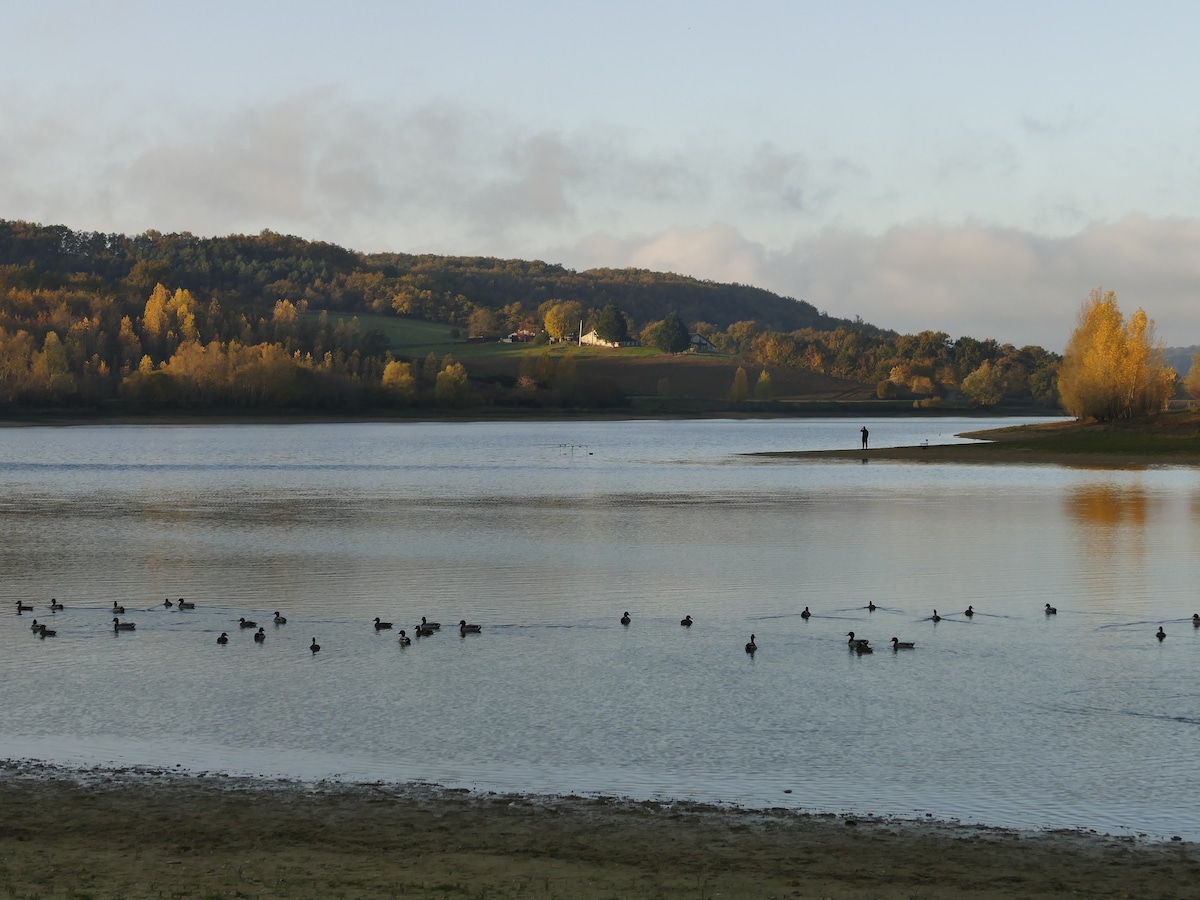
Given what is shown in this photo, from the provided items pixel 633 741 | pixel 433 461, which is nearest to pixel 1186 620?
pixel 633 741

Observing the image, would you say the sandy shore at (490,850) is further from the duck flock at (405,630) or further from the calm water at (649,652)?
the duck flock at (405,630)

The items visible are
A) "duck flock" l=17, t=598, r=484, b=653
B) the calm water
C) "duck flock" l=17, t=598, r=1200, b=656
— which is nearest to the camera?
the calm water

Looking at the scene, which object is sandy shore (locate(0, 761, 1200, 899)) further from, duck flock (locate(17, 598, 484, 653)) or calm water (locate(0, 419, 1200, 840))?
duck flock (locate(17, 598, 484, 653))

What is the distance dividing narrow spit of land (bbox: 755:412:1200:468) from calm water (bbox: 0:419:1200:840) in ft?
94.5

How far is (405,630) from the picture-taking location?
23.0 m

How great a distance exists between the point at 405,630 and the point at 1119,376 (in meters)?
91.3

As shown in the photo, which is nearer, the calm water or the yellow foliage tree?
the calm water

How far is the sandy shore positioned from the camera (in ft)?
34.3

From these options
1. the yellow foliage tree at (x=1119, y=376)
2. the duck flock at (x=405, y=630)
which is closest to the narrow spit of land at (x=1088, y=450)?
the yellow foliage tree at (x=1119, y=376)

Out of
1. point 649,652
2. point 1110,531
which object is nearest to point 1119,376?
point 1110,531

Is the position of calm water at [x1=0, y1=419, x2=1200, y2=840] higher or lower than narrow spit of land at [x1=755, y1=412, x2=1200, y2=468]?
lower

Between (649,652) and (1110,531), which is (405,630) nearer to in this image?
(649,652)

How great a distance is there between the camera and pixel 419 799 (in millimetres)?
13297

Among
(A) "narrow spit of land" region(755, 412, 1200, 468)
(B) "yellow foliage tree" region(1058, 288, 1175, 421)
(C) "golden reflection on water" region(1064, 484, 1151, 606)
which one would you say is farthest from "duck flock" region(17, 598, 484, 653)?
(B) "yellow foliage tree" region(1058, 288, 1175, 421)
